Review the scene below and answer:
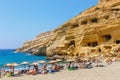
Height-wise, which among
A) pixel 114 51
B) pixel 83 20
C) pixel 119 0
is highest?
pixel 119 0

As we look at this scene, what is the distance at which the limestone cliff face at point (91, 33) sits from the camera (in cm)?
4788

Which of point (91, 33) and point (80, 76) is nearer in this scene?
point (80, 76)

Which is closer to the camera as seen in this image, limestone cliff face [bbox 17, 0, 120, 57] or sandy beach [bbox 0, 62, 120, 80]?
sandy beach [bbox 0, 62, 120, 80]

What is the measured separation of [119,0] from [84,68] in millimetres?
30593

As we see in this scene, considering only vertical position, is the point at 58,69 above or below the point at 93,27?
below

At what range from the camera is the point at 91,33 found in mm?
51062

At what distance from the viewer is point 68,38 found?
186 feet

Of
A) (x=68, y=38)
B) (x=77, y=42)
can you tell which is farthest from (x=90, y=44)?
(x=68, y=38)

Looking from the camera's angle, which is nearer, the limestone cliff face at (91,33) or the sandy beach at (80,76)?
the sandy beach at (80,76)

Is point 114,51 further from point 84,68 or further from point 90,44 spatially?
point 84,68

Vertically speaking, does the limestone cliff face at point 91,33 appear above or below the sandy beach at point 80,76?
above

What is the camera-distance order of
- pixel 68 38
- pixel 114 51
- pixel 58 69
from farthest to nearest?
pixel 68 38 < pixel 114 51 < pixel 58 69

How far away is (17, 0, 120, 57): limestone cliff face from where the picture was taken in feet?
157

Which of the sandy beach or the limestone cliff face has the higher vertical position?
the limestone cliff face
